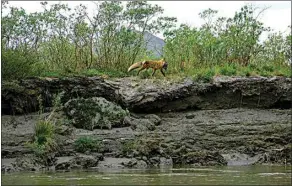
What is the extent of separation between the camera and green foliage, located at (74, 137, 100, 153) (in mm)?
13734

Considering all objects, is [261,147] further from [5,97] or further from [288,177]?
[5,97]

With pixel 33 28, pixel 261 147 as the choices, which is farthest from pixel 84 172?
pixel 33 28

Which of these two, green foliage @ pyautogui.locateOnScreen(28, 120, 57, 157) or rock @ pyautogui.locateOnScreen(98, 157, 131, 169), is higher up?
green foliage @ pyautogui.locateOnScreen(28, 120, 57, 157)

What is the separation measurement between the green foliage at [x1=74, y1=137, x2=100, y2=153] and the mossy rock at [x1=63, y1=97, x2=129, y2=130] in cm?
174

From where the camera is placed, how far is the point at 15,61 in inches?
643

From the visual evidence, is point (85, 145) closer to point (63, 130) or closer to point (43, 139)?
point (43, 139)

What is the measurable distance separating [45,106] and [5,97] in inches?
56.6

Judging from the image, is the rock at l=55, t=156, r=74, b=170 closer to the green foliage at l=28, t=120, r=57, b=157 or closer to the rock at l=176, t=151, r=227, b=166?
the green foliage at l=28, t=120, r=57, b=157

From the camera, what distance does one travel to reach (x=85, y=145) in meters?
13.8

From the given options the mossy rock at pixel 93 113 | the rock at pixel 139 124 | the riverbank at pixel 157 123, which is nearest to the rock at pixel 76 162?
the riverbank at pixel 157 123

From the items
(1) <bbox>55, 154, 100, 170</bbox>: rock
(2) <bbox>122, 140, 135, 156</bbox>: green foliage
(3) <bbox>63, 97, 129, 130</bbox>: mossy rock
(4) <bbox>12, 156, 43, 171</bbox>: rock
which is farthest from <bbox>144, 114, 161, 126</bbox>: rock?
(4) <bbox>12, 156, 43, 171</bbox>: rock

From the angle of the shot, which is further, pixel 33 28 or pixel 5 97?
pixel 33 28

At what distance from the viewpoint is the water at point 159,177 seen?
362 inches

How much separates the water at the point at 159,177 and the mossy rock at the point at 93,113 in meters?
3.98
